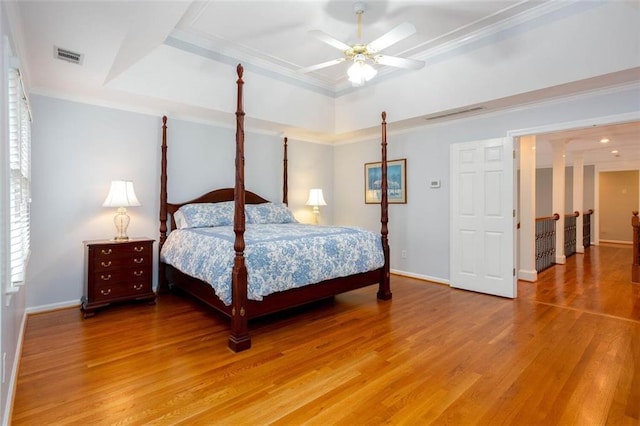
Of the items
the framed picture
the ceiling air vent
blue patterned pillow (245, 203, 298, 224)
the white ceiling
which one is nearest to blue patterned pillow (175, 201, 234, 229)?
blue patterned pillow (245, 203, 298, 224)

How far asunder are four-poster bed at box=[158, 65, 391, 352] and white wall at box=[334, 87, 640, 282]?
46.1 inches

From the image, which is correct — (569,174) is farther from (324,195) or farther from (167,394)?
(167,394)

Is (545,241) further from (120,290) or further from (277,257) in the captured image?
(120,290)

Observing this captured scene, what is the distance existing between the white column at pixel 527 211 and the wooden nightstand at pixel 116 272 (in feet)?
16.5

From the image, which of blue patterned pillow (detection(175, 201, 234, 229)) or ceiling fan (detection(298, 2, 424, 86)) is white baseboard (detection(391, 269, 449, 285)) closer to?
blue patterned pillow (detection(175, 201, 234, 229))

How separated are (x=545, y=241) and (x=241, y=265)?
5.57 metres

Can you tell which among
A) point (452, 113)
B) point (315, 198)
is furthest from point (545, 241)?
point (315, 198)

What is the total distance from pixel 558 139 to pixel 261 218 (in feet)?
18.2

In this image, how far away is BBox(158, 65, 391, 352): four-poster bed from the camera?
2.60m

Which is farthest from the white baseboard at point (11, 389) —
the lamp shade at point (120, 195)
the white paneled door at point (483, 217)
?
the white paneled door at point (483, 217)

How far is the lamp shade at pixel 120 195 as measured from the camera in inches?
138

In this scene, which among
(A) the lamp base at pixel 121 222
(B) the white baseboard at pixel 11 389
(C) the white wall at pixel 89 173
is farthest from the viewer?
(A) the lamp base at pixel 121 222

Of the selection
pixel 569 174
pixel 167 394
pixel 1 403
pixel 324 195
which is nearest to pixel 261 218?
pixel 324 195

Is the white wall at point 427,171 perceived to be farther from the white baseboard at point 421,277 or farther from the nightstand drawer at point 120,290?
the nightstand drawer at point 120,290
